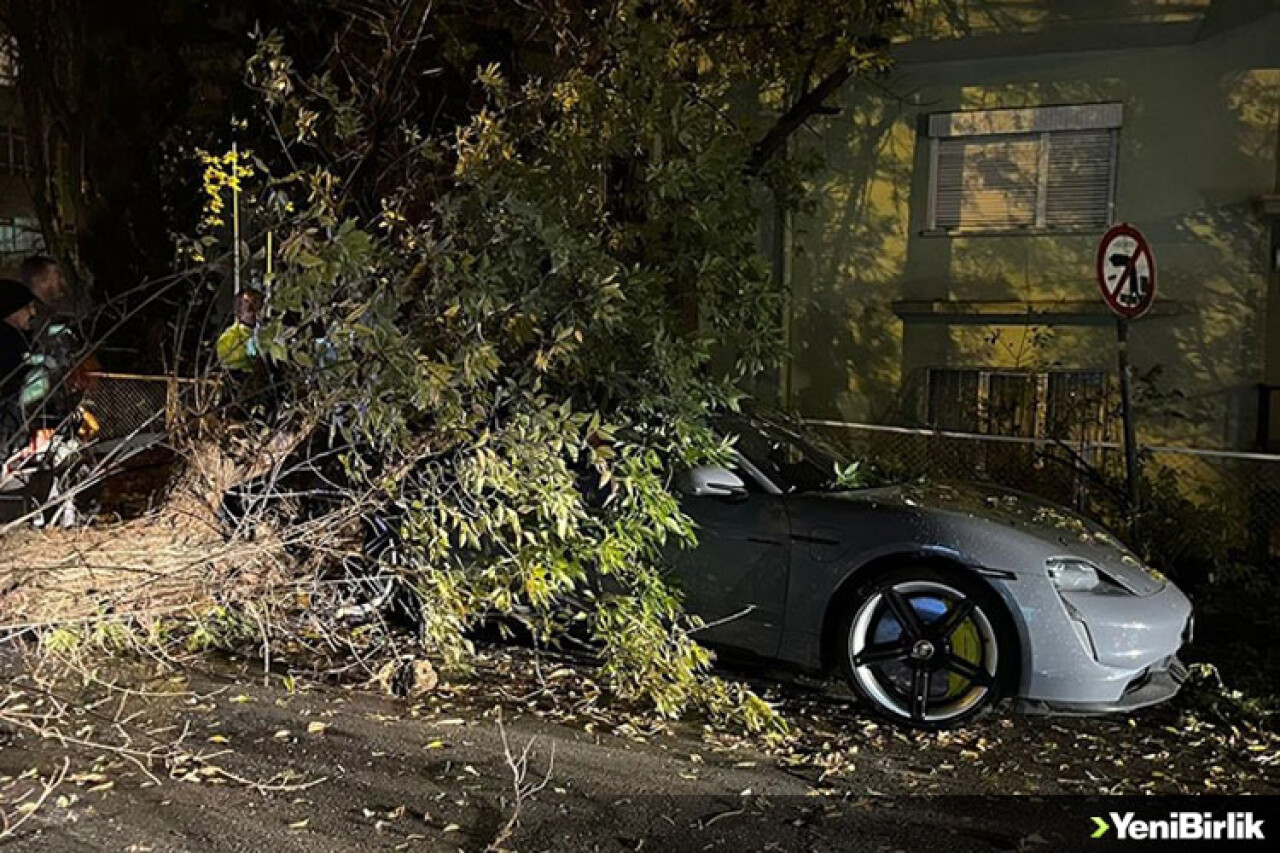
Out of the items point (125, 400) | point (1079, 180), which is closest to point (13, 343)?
point (125, 400)

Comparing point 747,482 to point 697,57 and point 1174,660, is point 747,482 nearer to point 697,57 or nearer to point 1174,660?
point 1174,660

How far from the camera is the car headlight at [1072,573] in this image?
5.27m

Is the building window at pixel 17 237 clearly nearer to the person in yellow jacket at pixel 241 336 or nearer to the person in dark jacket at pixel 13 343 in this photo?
the person in dark jacket at pixel 13 343

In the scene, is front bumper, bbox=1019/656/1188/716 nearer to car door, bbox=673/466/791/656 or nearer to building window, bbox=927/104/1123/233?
car door, bbox=673/466/791/656

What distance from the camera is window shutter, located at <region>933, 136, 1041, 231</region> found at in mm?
12086

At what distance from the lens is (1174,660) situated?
220 inches

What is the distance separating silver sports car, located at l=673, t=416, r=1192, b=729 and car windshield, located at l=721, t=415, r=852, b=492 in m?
0.03

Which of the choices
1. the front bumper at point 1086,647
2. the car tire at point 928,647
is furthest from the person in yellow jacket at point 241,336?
the front bumper at point 1086,647

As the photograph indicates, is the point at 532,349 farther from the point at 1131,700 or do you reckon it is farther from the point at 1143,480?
the point at 1143,480

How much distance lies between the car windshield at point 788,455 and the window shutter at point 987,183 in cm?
651

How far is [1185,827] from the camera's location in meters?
4.44

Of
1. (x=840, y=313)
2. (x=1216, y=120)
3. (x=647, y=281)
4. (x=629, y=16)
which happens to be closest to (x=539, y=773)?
(x=647, y=281)

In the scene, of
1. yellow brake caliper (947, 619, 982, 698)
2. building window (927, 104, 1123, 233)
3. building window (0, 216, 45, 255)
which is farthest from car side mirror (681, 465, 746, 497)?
building window (0, 216, 45, 255)

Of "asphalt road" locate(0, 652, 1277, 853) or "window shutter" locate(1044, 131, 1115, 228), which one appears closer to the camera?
"asphalt road" locate(0, 652, 1277, 853)
